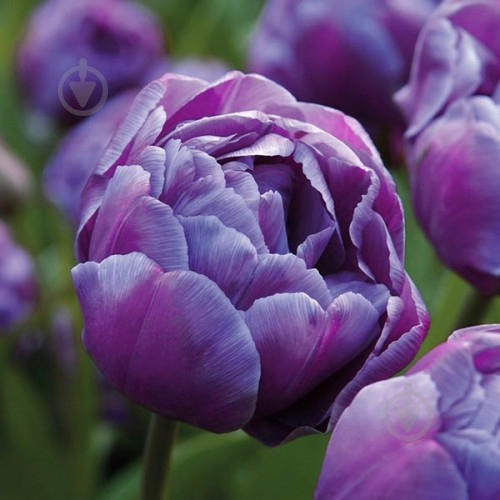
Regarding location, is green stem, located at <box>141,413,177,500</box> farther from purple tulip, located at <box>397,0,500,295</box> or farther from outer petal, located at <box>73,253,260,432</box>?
purple tulip, located at <box>397,0,500,295</box>

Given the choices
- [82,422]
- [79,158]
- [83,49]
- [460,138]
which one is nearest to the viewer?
[460,138]

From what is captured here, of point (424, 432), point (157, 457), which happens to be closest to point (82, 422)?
point (157, 457)

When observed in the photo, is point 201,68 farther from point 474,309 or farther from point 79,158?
point 474,309

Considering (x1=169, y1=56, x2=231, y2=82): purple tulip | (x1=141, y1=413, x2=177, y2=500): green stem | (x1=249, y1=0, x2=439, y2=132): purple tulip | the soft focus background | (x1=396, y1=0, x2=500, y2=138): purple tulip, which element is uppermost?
(x1=396, y1=0, x2=500, y2=138): purple tulip

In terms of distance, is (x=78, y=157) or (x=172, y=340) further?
(x=78, y=157)

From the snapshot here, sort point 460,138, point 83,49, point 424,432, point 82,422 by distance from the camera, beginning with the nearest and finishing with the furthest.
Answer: point 424,432, point 460,138, point 82,422, point 83,49

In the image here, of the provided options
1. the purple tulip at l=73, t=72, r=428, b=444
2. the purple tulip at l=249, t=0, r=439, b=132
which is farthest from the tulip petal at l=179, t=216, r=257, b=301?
the purple tulip at l=249, t=0, r=439, b=132
